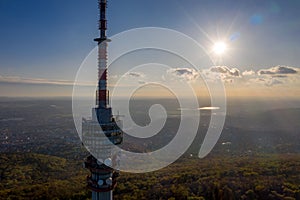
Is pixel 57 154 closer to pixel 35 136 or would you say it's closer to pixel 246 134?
pixel 35 136

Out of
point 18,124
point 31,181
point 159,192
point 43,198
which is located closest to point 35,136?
point 18,124

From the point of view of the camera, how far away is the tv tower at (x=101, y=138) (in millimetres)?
36000

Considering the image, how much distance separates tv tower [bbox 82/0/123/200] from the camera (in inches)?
1417

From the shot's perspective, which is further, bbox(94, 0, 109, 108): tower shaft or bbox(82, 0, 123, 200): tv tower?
bbox(82, 0, 123, 200): tv tower

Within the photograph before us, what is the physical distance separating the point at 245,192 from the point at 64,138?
12014 cm

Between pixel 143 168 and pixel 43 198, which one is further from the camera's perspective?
pixel 143 168

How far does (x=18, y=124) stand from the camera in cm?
19425

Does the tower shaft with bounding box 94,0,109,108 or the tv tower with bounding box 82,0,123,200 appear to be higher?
the tower shaft with bounding box 94,0,109,108

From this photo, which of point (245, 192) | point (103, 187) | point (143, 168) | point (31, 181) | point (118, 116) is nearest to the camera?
point (103, 187)

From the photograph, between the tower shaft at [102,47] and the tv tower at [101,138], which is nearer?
the tower shaft at [102,47]

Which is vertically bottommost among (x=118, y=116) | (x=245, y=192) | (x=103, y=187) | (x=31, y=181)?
(x=31, y=181)

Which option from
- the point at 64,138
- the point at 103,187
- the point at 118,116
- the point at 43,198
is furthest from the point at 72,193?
the point at 64,138

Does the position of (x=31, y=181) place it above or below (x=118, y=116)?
below

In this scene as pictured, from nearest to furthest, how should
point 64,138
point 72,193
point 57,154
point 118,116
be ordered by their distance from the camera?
point 118,116 → point 72,193 → point 57,154 → point 64,138
